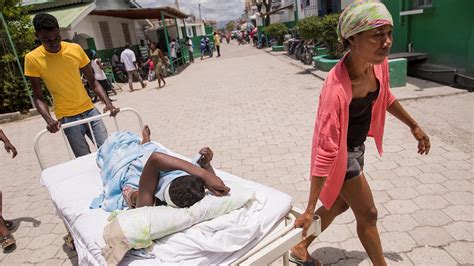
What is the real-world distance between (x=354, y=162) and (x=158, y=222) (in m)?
1.18

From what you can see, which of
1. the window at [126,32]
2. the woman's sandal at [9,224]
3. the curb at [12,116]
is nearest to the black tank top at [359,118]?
the woman's sandal at [9,224]

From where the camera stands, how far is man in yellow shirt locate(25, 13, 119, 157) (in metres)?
2.96

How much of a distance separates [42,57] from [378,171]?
3665mm

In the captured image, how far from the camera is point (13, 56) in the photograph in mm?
9391

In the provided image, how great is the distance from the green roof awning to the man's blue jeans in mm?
9399

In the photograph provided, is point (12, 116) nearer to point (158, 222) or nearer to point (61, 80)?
point (61, 80)

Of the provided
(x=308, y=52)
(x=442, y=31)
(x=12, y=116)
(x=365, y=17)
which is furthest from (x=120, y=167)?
(x=308, y=52)

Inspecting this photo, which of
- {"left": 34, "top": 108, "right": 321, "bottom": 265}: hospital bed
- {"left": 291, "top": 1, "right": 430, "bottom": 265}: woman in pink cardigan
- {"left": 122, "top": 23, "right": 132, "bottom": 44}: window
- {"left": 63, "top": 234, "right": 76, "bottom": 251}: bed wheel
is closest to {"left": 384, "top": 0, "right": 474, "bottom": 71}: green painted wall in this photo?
{"left": 291, "top": 1, "right": 430, "bottom": 265}: woman in pink cardigan

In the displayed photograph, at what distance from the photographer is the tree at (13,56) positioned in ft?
30.6

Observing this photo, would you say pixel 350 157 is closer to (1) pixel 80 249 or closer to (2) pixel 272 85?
(1) pixel 80 249

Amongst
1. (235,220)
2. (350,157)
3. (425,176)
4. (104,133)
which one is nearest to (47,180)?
(104,133)

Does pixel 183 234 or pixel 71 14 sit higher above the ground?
pixel 71 14

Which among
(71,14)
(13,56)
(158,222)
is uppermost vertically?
(71,14)

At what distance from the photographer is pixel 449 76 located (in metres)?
6.50
